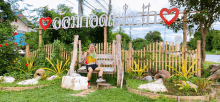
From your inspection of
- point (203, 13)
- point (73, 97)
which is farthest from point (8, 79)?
point (203, 13)

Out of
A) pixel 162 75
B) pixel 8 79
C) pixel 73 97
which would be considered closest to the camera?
pixel 73 97

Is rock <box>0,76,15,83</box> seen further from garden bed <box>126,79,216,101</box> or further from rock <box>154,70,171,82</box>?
rock <box>154,70,171,82</box>

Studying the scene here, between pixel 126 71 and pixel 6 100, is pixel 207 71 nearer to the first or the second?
pixel 126 71

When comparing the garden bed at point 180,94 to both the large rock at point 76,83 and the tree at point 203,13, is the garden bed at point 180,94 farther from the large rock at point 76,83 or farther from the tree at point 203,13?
the tree at point 203,13

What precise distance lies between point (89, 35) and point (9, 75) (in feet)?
16.2

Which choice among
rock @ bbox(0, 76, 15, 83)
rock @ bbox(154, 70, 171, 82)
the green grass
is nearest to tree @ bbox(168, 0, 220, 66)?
rock @ bbox(154, 70, 171, 82)

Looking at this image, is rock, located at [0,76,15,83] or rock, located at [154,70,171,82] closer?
rock, located at [154,70,171,82]

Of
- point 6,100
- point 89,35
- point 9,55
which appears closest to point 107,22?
point 89,35

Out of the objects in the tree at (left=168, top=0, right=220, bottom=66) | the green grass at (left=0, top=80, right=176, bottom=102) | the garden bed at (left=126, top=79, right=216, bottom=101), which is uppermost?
the tree at (left=168, top=0, right=220, bottom=66)

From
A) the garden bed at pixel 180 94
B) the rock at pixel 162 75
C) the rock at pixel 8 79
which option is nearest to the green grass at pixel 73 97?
the garden bed at pixel 180 94

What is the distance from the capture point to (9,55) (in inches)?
280

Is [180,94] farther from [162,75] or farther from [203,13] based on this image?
[203,13]

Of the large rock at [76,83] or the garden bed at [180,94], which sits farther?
the large rock at [76,83]

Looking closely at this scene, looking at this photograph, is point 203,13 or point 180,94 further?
point 203,13
